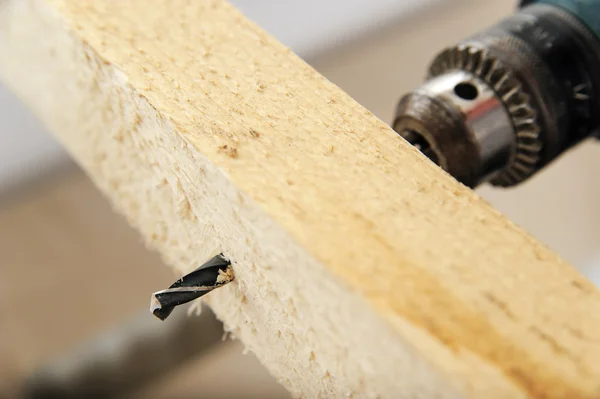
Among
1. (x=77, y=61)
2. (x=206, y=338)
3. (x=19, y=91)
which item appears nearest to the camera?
(x=77, y=61)

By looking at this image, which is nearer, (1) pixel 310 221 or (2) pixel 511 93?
(1) pixel 310 221

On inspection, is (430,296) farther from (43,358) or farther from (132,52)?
(43,358)

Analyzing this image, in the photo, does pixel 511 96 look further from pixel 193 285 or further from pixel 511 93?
pixel 193 285

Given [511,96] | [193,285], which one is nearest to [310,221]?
[193,285]

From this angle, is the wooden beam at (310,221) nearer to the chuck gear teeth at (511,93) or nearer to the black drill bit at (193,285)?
the black drill bit at (193,285)

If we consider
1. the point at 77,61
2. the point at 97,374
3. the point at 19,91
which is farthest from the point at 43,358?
the point at 77,61

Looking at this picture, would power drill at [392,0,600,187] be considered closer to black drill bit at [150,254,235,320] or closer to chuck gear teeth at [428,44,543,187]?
chuck gear teeth at [428,44,543,187]

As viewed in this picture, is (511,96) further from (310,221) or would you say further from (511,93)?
(310,221)
